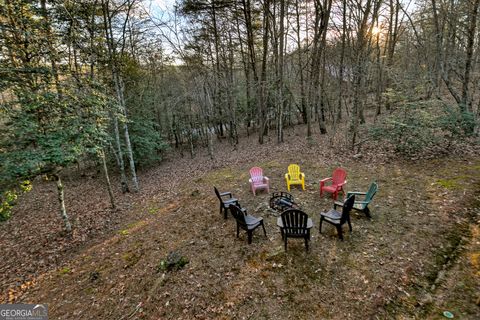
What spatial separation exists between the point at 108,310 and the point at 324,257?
3968 mm

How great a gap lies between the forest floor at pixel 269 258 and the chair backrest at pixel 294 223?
38 centimetres

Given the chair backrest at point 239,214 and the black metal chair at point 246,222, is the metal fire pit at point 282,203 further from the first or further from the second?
the chair backrest at point 239,214

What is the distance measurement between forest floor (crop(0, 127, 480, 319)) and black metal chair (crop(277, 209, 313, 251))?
321mm

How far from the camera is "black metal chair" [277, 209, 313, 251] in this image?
4.08 metres

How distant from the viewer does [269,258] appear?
4.13 metres

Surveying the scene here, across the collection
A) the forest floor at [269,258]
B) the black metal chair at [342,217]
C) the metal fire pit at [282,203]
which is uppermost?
the black metal chair at [342,217]

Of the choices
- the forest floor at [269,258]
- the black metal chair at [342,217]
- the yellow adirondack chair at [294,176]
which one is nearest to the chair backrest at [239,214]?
the forest floor at [269,258]

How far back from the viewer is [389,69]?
28.6 feet

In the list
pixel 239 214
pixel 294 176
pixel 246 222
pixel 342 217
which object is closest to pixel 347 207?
pixel 342 217

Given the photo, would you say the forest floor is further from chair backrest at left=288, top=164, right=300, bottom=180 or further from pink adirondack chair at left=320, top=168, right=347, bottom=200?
chair backrest at left=288, top=164, right=300, bottom=180

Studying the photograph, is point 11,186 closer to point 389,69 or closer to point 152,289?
point 152,289

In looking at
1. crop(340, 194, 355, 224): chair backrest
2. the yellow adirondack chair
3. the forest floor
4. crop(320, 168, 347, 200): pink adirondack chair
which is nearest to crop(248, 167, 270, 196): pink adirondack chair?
the forest floor

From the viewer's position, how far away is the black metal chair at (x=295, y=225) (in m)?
4.08

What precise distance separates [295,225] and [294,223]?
0.05m
